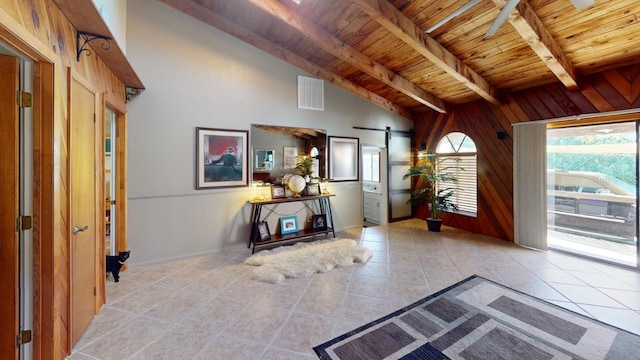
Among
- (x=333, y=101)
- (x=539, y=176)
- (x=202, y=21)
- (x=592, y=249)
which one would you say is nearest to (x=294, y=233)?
(x=333, y=101)

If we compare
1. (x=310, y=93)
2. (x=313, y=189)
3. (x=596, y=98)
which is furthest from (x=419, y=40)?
(x=313, y=189)

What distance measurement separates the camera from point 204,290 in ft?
9.00

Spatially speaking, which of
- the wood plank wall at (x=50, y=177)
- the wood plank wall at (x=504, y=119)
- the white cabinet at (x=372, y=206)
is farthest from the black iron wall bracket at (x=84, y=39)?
the wood plank wall at (x=504, y=119)

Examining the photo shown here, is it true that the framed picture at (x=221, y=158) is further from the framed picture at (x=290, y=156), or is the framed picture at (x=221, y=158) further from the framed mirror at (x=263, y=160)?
the framed picture at (x=290, y=156)

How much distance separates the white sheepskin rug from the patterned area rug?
1.18 metres

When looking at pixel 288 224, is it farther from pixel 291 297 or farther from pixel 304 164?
pixel 291 297

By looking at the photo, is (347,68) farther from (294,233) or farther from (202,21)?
(294,233)

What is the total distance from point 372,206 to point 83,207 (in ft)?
16.9

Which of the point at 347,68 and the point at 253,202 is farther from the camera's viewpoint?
the point at 347,68

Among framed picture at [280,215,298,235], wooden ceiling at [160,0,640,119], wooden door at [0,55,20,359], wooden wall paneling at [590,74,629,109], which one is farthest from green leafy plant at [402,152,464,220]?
wooden door at [0,55,20,359]

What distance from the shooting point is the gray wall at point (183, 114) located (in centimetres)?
333

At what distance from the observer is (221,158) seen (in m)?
3.86

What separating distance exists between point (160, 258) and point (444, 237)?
15.8ft

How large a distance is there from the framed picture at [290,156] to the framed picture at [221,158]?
0.68m
